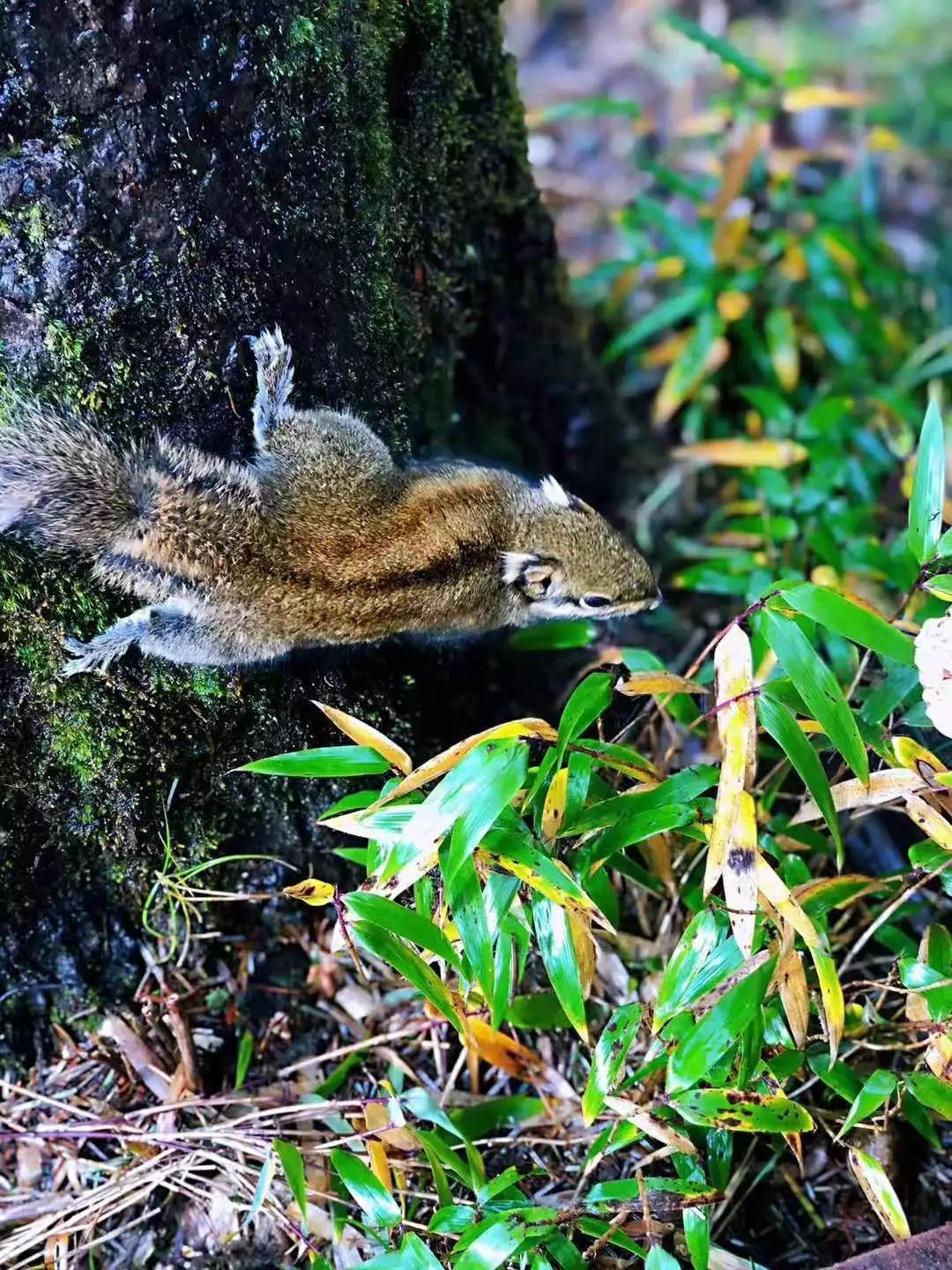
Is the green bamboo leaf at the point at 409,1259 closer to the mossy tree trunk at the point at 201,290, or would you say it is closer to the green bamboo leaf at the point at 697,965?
the green bamboo leaf at the point at 697,965

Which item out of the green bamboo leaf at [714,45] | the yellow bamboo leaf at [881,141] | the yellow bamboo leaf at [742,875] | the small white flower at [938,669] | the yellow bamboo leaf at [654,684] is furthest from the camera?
the yellow bamboo leaf at [881,141]

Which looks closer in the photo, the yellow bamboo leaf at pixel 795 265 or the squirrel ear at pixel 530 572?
the squirrel ear at pixel 530 572

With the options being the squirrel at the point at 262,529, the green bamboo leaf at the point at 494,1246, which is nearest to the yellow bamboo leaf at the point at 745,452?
the squirrel at the point at 262,529

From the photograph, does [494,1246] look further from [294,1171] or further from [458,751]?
[458,751]

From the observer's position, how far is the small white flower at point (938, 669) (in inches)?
93.5

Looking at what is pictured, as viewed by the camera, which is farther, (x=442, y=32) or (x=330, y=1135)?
(x=442, y=32)

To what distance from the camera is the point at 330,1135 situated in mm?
2920

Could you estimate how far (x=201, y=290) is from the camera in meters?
2.83

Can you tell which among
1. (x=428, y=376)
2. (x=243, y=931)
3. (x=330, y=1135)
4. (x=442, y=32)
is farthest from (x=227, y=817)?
(x=442, y=32)

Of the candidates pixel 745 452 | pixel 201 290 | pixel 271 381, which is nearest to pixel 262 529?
pixel 271 381

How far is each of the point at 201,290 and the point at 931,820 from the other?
7.73ft

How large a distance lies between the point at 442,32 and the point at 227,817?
2.54 m

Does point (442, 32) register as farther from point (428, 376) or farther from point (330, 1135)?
point (330, 1135)

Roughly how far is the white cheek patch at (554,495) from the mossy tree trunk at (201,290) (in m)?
0.44
